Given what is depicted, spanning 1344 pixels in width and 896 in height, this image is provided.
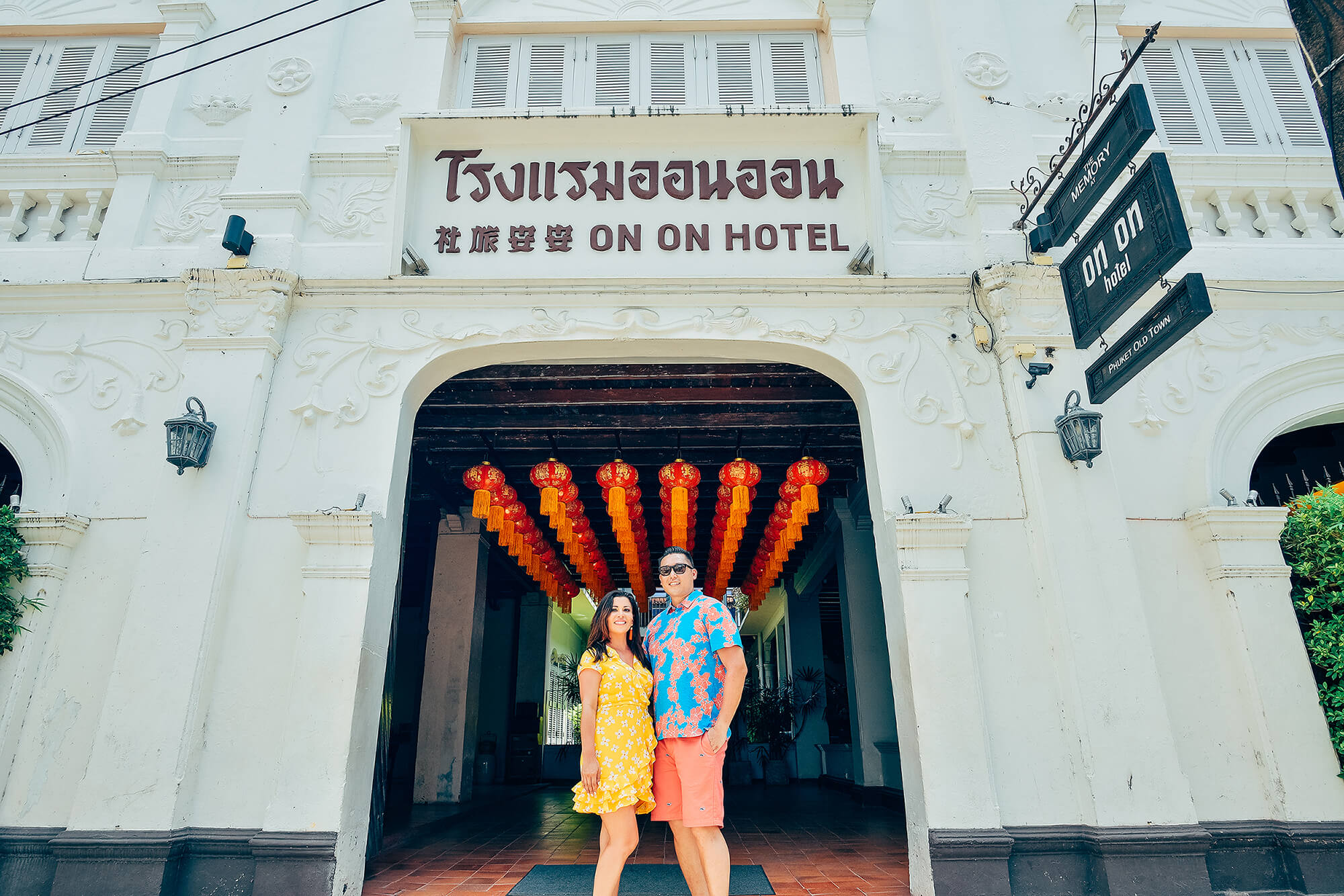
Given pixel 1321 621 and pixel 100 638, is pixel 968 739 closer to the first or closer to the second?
pixel 1321 621

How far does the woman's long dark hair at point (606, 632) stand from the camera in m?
3.40

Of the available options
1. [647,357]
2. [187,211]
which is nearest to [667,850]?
[647,357]

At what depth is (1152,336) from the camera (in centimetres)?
370

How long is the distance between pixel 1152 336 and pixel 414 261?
4.43 meters

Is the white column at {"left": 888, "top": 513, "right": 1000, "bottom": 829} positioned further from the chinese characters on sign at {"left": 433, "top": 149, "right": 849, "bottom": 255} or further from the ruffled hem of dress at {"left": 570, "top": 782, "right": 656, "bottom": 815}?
the chinese characters on sign at {"left": 433, "top": 149, "right": 849, "bottom": 255}

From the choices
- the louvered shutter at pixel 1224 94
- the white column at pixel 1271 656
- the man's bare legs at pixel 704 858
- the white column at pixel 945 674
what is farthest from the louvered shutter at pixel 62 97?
the louvered shutter at pixel 1224 94

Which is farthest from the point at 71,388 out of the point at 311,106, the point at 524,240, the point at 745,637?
the point at 745,637

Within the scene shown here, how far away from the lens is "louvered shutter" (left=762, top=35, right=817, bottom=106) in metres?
6.15

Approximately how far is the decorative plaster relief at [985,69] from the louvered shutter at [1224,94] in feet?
5.93

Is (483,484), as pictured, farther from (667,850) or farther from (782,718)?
(782,718)

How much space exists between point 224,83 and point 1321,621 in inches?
327

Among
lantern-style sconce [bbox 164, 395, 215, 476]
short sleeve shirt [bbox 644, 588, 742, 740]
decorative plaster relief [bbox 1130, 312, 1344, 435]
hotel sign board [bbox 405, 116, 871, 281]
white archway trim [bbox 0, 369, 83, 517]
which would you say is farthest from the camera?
hotel sign board [bbox 405, 116, 871, 281]

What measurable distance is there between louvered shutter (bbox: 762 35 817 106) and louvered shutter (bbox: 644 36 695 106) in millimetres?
652

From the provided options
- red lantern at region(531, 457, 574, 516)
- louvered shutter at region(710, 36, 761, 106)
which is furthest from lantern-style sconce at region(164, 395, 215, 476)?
louvered shutter at region(710, 36, 761, 106)
